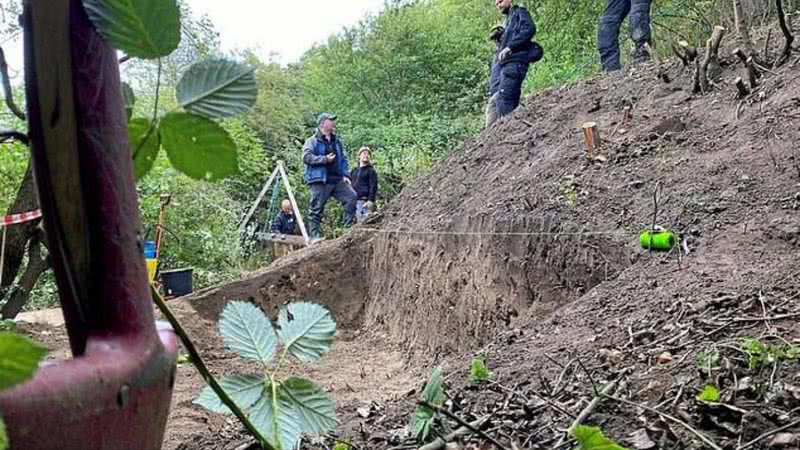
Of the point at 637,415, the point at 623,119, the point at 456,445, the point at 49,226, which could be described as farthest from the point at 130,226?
the point at 623,119

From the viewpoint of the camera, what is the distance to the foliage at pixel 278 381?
22.8 inches

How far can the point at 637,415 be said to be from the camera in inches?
68.1

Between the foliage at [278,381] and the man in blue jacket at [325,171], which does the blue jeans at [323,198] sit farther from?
the foliage at [278,381]

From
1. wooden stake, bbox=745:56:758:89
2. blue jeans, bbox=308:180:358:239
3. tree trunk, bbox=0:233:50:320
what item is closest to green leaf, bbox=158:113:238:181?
tree trunk, bbox=0:233:50:320

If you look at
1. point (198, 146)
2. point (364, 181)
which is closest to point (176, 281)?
point (364, 181)

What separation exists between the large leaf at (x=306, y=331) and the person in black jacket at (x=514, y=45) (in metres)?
7.65

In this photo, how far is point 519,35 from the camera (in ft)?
26.1

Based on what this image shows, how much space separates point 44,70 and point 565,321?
306 cm

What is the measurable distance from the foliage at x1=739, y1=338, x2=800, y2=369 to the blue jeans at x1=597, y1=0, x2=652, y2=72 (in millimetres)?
6015

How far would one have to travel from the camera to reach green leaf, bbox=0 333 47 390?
0.27m

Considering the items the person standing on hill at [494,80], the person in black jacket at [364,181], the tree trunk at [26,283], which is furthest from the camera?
the person in black jacket at [364,181]

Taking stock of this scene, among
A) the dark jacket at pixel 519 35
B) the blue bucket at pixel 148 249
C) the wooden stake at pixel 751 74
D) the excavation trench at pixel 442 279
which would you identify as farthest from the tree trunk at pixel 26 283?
the dark jacket at pixel 519 35

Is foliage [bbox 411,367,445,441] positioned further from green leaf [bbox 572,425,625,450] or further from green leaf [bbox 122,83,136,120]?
green leaf [bbox 122,83,136,120]

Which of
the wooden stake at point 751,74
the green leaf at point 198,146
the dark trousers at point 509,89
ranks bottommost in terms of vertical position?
the green leaf at point 198,146
